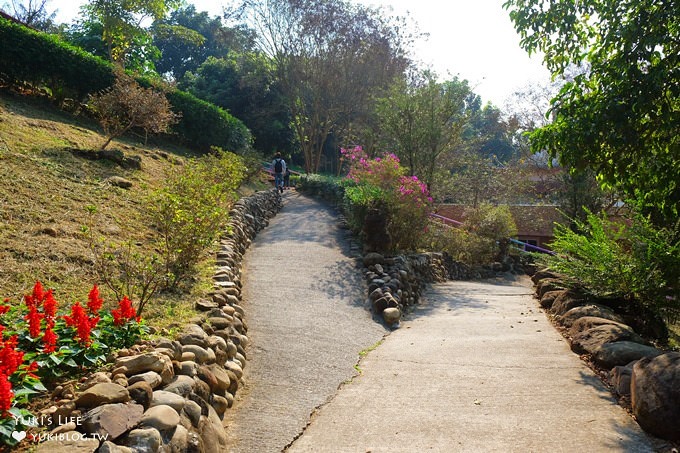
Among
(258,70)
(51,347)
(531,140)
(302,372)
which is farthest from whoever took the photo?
(258,70)

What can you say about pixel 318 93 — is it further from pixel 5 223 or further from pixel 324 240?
pixel 5 223

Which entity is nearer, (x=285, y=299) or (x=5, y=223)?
(x=5, y=223)

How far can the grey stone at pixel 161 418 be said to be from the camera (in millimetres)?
2834

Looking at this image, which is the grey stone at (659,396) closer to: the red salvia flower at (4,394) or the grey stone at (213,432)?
the grey stone at (213,432)

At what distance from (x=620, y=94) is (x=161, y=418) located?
5521 millimetres

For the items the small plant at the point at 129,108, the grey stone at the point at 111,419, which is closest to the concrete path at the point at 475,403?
the grey stone at the point at 111,419

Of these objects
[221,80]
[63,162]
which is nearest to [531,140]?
[63,162]

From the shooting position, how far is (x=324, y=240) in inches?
464

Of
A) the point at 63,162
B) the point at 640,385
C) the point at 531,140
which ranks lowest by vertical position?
the point at 640,385

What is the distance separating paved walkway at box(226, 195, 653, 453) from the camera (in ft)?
12.0

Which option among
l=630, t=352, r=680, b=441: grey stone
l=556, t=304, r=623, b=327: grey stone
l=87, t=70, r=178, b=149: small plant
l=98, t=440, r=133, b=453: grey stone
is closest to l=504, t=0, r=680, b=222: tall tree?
l=556, t=304, r=623, b=327: grey stone

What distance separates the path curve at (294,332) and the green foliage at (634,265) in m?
2.97

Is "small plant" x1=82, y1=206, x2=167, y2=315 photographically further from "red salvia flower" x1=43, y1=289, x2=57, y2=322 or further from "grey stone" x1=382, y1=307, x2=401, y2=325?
"grey stone" x1=382, y1=307, x2=401, y2=325

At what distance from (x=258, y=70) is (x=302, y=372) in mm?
22233
